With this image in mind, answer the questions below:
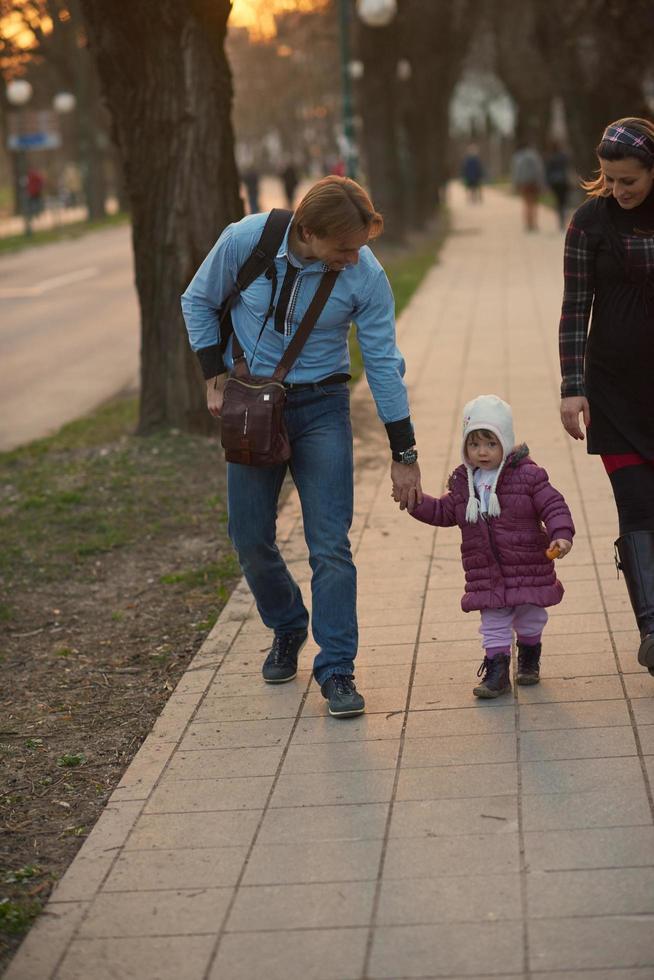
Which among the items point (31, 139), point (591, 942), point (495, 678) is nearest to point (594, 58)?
point (495, 678)

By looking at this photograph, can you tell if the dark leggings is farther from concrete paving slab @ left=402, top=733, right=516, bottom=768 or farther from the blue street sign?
the blue street sign

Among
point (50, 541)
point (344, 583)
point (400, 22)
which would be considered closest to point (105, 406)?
point (50, 541)

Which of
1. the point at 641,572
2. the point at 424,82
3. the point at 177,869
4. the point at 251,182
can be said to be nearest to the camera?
the point at 177,869

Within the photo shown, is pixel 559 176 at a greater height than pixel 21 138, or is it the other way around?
pixel 559 176

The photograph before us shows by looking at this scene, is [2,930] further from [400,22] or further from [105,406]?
[400,22]

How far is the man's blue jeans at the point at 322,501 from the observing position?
498 cm

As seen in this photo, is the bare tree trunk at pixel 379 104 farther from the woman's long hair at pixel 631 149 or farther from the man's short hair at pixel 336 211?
the man's short hair at pixel 336 211

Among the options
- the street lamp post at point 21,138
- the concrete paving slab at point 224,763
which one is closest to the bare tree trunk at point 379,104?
the street lamp post at point 21,138

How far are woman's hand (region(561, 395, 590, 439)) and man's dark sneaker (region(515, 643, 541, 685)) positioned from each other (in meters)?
0.71

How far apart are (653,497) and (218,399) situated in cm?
146

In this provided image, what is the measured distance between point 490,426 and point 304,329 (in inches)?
25.7

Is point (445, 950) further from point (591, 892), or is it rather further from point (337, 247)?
point (337, 247)

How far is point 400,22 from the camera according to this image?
93.4 feet

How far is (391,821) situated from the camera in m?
4.12
